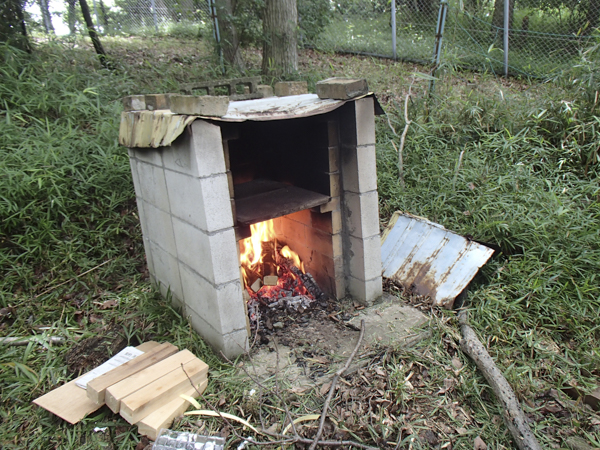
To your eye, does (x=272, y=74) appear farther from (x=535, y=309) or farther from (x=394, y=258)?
(x=535, y=309)

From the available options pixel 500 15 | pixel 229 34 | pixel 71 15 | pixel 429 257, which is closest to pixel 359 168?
pixel 429 257

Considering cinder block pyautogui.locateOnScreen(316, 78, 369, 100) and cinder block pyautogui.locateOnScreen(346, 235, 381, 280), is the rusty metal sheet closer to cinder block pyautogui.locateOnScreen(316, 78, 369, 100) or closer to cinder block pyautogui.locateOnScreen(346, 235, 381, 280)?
cinder block pyautogui.locateOnScreen(346, 235, 381, 280)

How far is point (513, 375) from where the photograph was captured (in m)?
3.10

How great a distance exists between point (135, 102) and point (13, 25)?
14.1 ft

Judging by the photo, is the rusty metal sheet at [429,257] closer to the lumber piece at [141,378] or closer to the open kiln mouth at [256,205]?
the open kiln mouth at [256,205]

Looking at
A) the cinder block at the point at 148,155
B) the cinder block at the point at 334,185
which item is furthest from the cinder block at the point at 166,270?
A: the cinder block at the point at 334,185

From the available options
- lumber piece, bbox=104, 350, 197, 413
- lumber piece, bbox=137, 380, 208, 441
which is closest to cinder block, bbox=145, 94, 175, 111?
lumber piece, bbox=104, 350, 197, 413

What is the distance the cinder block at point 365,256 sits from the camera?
3.83 m

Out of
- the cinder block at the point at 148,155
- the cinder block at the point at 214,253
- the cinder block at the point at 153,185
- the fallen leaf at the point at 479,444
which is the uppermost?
the cinder block at the point at 148,155

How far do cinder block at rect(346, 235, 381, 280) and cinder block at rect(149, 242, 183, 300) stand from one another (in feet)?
5.19

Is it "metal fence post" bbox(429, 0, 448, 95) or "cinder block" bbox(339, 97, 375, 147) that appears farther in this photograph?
"metal fence post" bbox(429, 0, 448, 95)

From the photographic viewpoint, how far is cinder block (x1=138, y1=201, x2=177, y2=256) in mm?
3580

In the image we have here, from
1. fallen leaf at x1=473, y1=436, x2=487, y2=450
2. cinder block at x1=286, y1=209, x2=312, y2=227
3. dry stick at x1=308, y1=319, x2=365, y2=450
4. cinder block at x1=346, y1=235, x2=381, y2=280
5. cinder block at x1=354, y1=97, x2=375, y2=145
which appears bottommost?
fallen leaf at x1=473, y1=436, x2=487, y2=450

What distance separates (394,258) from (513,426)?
6.63 ft
